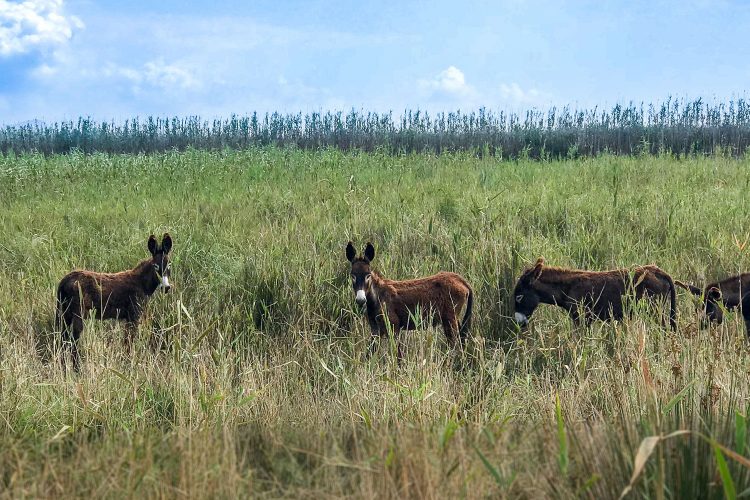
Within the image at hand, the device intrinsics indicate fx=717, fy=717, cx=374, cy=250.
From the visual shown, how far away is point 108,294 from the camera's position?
249 inches

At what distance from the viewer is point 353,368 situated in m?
5.75

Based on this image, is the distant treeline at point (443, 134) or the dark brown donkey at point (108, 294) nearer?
the dark brown donkey at point (108, 294)

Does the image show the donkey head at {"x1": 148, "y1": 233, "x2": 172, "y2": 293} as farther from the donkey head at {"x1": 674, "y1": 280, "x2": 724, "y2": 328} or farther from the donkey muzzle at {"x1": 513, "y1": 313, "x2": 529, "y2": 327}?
the donkey head at {"x1": 674, "y1": 280, "x2": 724, "y2": 328}

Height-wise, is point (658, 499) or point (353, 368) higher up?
point (658, 499)

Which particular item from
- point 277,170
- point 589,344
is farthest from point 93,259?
point 277,170

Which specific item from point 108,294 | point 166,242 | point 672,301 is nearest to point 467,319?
point 672,301

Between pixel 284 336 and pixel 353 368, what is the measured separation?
43.9 inches

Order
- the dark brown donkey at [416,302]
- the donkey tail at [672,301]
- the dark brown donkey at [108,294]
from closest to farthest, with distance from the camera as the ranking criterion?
the donkey tail at [672,301] < the dark brown donkey at [416,302] < the dark brown donkey at [108,294]

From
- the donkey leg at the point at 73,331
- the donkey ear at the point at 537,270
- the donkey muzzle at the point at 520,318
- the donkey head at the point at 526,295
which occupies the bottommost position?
the donkey leg at the point at 73,331

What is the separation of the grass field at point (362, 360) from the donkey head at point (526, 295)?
0.70ft

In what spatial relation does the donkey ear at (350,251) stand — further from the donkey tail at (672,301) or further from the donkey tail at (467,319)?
the donkey tail at (672,301)

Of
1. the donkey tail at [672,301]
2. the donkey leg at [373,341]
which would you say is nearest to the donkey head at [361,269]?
the donkey leg at [373,341]

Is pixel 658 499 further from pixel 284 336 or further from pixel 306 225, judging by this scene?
pixel 306 225

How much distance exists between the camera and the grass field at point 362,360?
3.11 metres
